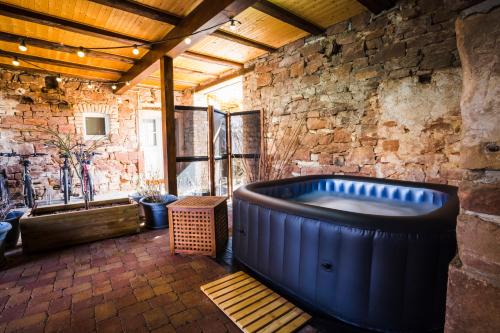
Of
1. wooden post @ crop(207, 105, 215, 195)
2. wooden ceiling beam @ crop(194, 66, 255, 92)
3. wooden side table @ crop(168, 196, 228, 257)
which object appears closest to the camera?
wooden side table @ crop(168, 196, 228, 257)

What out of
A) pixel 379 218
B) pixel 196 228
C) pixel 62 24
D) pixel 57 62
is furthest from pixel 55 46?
pixel 379 218

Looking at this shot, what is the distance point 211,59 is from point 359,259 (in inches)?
164

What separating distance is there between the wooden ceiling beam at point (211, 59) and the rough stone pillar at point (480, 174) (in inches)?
163

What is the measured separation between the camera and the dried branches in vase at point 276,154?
4.12 m

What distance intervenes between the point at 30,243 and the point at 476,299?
3.40 m

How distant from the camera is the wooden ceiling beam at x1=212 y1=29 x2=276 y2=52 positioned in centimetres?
347

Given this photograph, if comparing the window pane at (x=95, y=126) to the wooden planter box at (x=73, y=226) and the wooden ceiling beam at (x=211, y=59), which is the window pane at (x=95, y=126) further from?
the wooden planter box at (x=73, y=226)

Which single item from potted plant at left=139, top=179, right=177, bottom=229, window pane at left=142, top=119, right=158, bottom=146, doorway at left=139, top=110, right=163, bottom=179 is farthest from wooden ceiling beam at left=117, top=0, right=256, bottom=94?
window pane at left=142, top=119, right=158, bottom=146

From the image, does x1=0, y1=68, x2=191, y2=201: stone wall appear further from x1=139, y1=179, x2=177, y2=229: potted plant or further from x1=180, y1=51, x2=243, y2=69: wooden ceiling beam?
x1=139, y1=179, x2=177, y2=229: potted plant

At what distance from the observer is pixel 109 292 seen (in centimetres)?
→ 183

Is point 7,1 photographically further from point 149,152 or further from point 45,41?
point 149,152

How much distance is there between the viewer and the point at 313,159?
3.85 metres

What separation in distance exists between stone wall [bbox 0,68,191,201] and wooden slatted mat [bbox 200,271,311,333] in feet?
16.5

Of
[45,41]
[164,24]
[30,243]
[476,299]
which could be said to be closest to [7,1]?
→ [45,41]
